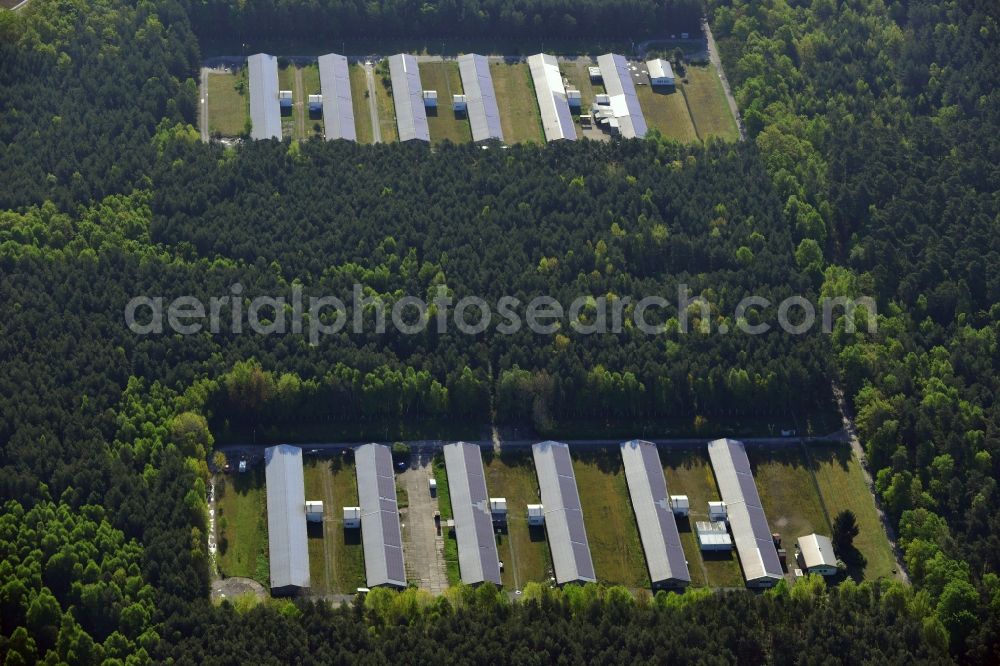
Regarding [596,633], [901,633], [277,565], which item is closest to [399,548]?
[277,565]

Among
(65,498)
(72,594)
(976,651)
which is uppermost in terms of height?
(65,498)

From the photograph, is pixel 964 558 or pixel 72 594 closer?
pixel 72 594

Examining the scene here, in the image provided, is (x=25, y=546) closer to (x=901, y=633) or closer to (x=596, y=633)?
(x=596, y=633)

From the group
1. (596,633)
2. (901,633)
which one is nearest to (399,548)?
(596,633)

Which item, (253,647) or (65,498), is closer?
(253,647)

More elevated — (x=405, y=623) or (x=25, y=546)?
(x=25, y=546)

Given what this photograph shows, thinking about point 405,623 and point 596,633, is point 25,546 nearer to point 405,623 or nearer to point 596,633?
point 405,623

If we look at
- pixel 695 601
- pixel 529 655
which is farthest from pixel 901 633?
pixel 529 655

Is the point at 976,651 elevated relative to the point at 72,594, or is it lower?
lower
